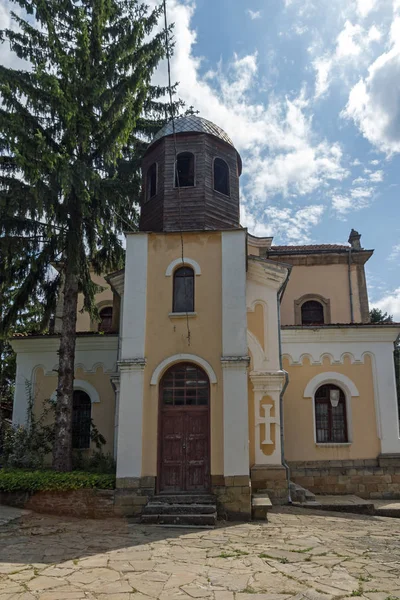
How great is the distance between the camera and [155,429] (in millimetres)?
12406

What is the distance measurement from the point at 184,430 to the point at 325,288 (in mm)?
12259

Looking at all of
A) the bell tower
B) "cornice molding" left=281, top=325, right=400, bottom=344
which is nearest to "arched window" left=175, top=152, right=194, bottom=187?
the bell tower

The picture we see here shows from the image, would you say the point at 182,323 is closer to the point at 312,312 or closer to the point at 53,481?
the point at 53,481

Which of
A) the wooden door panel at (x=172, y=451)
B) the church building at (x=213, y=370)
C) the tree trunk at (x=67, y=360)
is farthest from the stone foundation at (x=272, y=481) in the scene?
the tree trunk at (x=67, y=360)

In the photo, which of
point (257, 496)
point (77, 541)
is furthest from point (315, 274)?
point (77, 541)

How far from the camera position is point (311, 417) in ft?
53.4

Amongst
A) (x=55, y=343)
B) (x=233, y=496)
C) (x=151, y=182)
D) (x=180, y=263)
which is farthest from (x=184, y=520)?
(x=151, y=182)

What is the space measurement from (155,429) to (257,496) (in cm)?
301

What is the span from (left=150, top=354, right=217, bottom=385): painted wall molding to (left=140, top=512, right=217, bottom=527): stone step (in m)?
3.08

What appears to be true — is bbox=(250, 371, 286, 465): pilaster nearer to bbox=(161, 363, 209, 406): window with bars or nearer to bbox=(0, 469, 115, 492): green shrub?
bbox=(161, 363, 209, 406): window with bars

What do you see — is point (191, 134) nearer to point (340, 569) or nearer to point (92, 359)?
point (92, 359)

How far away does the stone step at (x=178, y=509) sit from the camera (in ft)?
36.6

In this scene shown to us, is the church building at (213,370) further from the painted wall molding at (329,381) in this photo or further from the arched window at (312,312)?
the arched window at (312,312)

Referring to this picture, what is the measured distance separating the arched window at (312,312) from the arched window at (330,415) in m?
6.04
